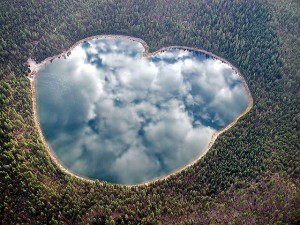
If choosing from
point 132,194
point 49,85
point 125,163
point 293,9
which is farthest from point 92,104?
point 293,9

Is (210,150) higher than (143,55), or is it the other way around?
(143,55)

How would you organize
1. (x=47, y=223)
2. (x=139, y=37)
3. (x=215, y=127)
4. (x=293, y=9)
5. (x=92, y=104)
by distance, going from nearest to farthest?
(x=47, y=223) → (x=215, y=127) → (x=92, y=104) → (x=293, y=9) → (x=139, y=37)

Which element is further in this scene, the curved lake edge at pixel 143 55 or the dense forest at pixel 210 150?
the curved lake edge at pixel 143 55

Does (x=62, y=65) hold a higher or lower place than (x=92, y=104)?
higher

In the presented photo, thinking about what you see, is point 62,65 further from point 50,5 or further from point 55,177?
point 55,177

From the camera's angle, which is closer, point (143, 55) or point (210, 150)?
point (210, 150)

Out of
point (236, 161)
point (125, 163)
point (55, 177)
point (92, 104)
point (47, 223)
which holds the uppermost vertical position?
→ point (92, 104)

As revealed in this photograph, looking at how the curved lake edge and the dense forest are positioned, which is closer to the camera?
the dense forest

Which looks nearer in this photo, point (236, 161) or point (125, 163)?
point (236, 161)
